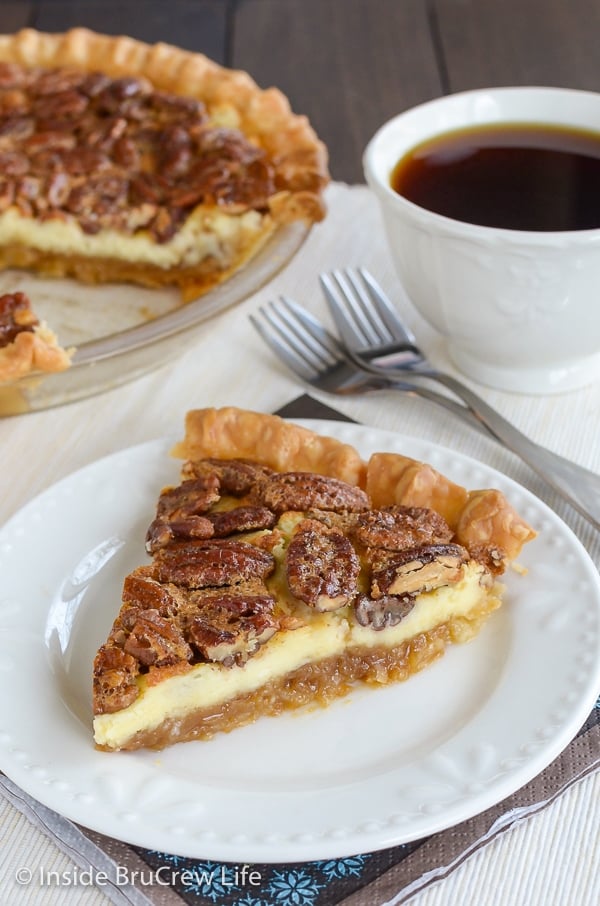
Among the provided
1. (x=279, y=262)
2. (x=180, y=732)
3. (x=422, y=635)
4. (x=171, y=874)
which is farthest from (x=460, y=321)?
(x=171, y=874)

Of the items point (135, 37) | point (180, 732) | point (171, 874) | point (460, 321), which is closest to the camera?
point (171, 874)

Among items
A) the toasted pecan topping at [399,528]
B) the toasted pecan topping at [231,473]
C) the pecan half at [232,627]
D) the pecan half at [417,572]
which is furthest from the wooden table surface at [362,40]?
the pecan half at [232,627]

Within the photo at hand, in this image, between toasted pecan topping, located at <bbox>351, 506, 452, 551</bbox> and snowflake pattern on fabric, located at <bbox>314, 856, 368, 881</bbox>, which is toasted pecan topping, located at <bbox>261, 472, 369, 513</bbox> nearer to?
toasted pecan topping, located at <bbox>351, 506, 452, 551</bbox>

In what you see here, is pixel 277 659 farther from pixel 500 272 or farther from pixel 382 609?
pixel 500 272

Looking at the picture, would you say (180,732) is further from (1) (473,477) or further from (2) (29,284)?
(2) (29,284)

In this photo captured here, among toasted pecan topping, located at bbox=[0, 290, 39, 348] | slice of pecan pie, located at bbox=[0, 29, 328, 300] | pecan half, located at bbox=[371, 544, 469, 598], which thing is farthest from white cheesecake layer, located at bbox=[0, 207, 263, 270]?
pecan half, located at bbox=[371, 544, 469, 598]

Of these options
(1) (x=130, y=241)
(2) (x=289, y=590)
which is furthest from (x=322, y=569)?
(1) (x=130, y=241)
